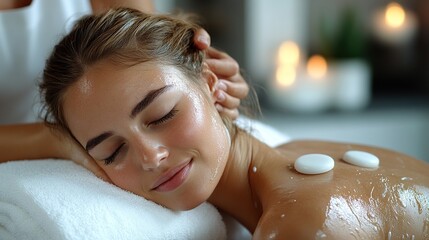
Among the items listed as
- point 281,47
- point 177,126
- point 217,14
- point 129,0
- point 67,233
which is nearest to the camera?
point 67,233

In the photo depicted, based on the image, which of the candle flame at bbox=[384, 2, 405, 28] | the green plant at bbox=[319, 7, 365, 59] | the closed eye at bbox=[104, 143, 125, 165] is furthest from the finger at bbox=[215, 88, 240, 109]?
the candle flame at bbox=[384, 2, 405, 28]

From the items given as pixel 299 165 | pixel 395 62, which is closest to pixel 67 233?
pixel 299 165

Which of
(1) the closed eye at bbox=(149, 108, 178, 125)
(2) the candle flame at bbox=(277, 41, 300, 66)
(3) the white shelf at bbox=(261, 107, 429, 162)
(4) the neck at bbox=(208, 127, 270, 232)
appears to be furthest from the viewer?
(2) the candle flame at bbox=(277, 41, 300, 66)

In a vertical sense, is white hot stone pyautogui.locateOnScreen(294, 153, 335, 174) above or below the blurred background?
above

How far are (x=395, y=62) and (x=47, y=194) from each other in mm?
2571

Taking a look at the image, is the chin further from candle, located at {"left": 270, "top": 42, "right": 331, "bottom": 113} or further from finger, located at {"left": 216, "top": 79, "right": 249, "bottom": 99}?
candle, located at {"left": 270, "top": 42, "right": 331, "bottom": 113}

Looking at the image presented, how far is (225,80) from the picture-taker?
110 cm

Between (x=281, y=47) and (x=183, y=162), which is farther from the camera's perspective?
(x=281, y=47)

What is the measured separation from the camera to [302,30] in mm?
2912

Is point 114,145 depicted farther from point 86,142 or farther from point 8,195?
point 8,195

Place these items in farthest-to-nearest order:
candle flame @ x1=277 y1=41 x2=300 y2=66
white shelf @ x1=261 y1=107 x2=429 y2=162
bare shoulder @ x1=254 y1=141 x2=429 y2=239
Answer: candle flame @ x1=277 y1=41 x2=300 y2=66 < white shelf @ x1=261 y1=107 x2=429 y2=162 < bare shoulder @ x1=254 y1=141 x2=429 y2=239

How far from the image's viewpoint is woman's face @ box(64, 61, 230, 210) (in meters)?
0.90

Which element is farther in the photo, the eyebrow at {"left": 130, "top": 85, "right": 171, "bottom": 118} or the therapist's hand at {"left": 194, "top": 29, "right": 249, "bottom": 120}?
the therapist's hand at {"left": 194, "top": 29, "right": 249, "bottom": 120}

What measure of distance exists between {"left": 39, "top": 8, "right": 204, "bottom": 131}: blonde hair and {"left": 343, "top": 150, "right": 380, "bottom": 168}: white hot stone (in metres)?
0.30
